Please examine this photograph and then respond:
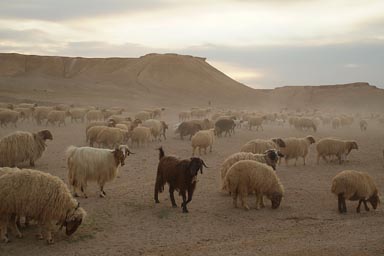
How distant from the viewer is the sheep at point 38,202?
322 inches

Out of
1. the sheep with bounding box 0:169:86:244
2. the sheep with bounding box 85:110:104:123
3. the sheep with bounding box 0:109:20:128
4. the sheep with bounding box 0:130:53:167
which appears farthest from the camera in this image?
the sheep with bounding box 85:110:104:123

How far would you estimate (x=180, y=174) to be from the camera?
11125mm

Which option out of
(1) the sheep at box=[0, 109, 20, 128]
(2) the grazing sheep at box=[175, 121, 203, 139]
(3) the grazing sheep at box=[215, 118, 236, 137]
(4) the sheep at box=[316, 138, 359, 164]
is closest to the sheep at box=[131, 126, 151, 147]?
(2) the grazing sheep at box=[175, 121, 203, 139]

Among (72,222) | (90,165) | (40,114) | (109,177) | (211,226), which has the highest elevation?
(40,114)

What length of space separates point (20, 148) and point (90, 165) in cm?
434

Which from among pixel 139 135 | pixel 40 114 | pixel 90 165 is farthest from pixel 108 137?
pixel 40 114

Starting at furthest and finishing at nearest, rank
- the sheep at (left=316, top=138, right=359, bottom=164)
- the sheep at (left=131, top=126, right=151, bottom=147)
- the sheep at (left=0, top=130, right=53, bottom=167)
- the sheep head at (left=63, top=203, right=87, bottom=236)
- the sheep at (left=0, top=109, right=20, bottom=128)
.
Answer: the sheep at (left=0, top=109, right=20, bottom=128) → the sheep at (left=131, top=126, right=151, bottom=147) → the sheep at (left=316, top=138, right=359, bottom=164) → the sheep at (left=0, top=130, right=53, bottom=167) → the sheep head at (left=63, top=203, right=87, bottom=236)

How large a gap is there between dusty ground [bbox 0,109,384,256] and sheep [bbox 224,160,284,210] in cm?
36

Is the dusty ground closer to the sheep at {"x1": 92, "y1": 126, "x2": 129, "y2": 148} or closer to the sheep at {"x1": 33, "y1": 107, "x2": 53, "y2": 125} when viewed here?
the sheep at {"x1": 92, "y1": 126, "x2": 129, "y2": 148}

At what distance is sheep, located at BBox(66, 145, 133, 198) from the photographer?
11914mm

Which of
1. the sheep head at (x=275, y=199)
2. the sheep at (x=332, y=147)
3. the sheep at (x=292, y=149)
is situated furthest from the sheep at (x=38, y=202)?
the sheep at (x=332, y=147)

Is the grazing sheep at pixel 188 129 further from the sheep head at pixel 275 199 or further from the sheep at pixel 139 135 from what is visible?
the sheep head at pixel 275 199

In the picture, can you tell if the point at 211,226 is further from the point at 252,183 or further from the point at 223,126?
the point at 223,126

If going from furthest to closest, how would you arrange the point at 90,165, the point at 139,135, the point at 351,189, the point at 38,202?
1. the point at 139,135
2. the point at 90,165
3. the point at 351,189
4. the point at 38,202
